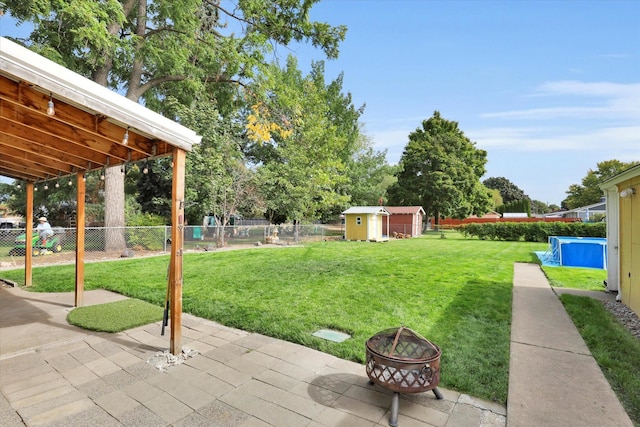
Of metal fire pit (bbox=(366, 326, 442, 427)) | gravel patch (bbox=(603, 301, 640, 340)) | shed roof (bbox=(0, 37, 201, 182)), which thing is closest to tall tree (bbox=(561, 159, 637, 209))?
gravel patch (bbox=(603, 301, 640, 340))

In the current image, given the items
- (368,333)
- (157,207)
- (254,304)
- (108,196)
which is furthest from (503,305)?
(157,207)

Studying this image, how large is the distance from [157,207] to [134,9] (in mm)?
9992

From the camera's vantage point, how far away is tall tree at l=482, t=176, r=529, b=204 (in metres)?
75.2

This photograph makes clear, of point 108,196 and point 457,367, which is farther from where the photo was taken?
point 108,196

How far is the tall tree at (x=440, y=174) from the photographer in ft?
95.8

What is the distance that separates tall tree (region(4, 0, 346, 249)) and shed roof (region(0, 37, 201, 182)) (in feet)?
24.7

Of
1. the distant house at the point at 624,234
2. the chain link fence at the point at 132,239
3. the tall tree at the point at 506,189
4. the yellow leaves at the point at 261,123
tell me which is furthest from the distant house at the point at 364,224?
the tall tree at the point at 506,189

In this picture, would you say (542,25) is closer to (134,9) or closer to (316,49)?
(316,49)

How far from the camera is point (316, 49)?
13.6 metres

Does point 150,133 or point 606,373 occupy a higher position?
point 150,133

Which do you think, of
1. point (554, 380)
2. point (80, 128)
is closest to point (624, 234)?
point (554, 380)

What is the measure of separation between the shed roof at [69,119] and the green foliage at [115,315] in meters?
2.29

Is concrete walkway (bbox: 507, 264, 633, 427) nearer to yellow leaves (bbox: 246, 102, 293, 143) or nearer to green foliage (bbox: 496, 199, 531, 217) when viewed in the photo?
yellow leaves (bbox: 246, 102, 293, 143)

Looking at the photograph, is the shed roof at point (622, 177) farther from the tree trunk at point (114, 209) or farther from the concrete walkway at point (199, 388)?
the tree trunk at point (114, 209)
